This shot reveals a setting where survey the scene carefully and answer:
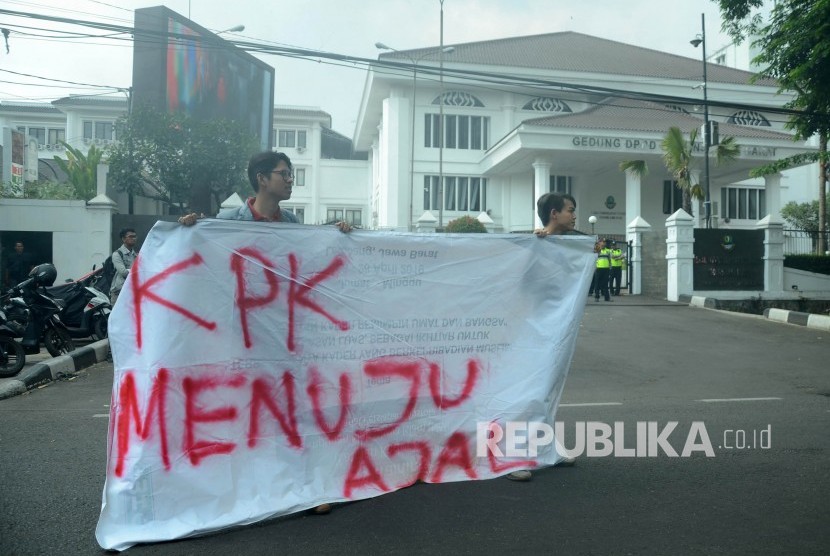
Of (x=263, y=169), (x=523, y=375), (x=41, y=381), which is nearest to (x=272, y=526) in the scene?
(x=523, y=375)

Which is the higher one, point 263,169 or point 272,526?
point 263,169

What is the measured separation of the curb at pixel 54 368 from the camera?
7723 millimetres

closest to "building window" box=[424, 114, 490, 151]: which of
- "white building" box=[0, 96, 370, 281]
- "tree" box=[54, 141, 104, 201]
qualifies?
"white building" box=[0, 96, 370, 281]

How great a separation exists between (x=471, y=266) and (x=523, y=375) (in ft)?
2.34

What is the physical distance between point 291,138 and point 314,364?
51454mm

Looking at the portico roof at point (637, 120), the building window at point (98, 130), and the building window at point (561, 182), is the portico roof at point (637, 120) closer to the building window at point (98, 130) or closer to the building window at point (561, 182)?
the building window at point (561, 182)

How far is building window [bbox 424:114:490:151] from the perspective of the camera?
1387 inches

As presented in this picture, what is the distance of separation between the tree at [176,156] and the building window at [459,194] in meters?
9.07

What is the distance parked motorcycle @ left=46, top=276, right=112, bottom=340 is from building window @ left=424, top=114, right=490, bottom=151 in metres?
25.9

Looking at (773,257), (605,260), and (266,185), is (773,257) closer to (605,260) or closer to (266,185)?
(605,260)

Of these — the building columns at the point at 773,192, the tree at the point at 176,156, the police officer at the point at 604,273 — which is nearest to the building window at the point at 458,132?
the tree at the point at 176,156

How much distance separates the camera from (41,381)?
840 cm

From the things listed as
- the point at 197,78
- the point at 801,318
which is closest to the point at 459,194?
the point at 197,78

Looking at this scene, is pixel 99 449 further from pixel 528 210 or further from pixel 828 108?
pixel 528 210
